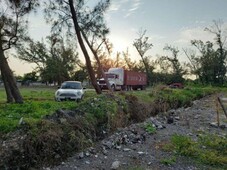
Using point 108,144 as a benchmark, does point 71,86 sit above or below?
above

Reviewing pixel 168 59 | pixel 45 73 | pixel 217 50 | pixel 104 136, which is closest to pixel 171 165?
pixel 104 136

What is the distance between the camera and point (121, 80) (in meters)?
39.1

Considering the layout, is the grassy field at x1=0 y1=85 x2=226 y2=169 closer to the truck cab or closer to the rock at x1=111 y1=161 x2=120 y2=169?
the rock at x1=111 y1=161 x2=120 y2=169

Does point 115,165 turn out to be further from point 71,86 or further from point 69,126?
point 71,86

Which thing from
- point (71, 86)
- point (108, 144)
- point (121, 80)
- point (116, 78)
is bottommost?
point (108, 144)

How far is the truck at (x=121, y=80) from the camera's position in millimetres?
36344

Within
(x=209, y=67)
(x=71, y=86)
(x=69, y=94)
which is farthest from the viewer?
(x=209, y=67)

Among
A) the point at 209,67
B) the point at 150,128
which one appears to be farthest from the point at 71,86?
the point at 209,67

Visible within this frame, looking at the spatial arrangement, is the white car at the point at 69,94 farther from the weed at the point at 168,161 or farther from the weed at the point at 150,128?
the weed at the point at 168,161

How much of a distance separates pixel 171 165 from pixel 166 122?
230 inches

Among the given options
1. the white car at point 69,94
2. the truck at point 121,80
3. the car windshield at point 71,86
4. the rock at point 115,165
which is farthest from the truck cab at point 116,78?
the rock at point 115,165

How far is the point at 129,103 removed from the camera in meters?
12.6

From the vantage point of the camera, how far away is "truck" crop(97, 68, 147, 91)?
36344 millimetres

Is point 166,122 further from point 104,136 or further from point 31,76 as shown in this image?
point 31,76
